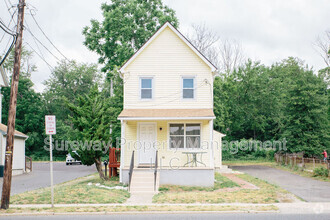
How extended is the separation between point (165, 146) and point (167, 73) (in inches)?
165

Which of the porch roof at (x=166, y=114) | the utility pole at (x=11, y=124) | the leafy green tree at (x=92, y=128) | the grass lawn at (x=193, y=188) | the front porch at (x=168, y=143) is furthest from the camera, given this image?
the front porch at (x=168, y=143)

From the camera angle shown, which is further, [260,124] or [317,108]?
[260,124]

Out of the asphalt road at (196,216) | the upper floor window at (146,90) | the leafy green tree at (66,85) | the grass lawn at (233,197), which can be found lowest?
the asphalt road at (196,216)

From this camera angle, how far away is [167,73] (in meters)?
19.6

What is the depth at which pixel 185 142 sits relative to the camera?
751 inches

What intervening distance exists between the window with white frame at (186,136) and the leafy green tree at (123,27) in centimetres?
1625

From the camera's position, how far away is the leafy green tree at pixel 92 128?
17.8 meters

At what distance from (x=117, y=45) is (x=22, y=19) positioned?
22772 mm

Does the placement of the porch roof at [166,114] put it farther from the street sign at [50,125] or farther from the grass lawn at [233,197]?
the street sign at [50,125]

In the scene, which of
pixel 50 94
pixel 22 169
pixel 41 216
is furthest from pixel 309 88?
pixel 50 94

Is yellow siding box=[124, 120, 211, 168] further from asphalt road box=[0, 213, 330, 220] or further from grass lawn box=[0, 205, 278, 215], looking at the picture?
asphalt road box=[0, 213, 330, 220]

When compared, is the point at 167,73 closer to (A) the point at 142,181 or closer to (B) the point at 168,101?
(B) the point at 168,101

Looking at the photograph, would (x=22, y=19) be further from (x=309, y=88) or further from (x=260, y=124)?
(x=260, y=124)

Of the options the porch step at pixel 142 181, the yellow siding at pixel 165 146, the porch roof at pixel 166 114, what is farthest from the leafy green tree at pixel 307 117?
the porch step at pixel 142 181
